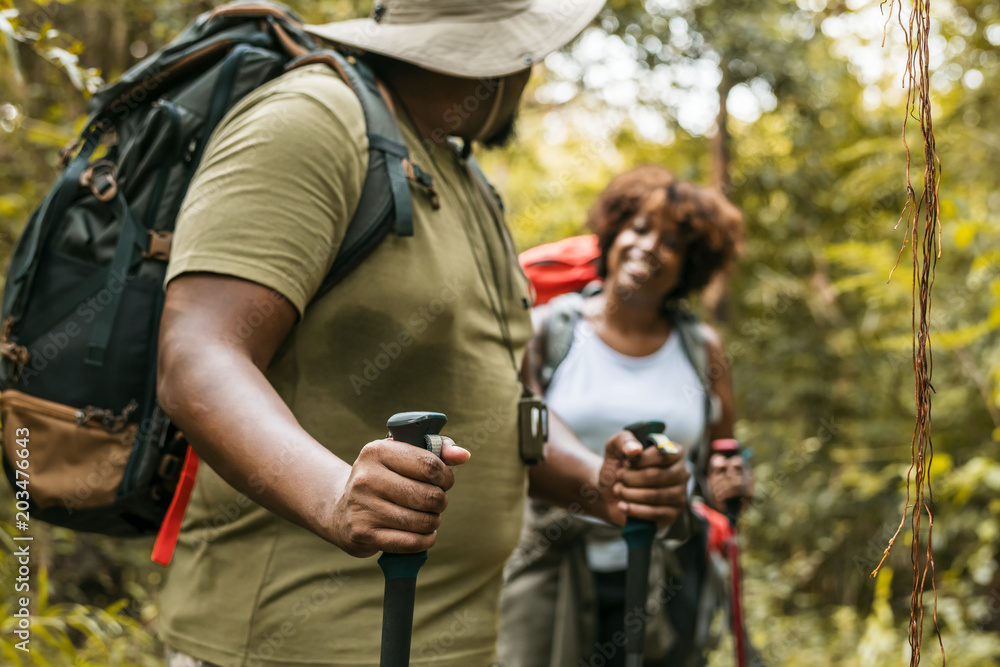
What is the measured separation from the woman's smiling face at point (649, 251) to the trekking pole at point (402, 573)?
2621mm

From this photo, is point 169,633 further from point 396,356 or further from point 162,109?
point 162,109

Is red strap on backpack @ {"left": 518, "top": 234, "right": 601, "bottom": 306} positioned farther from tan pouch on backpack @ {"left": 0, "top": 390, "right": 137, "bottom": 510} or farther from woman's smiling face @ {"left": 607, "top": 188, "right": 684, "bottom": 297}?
tan pouch on backpack @ {"left": 0, "top": 390, "right": 137, "bottom": 510}

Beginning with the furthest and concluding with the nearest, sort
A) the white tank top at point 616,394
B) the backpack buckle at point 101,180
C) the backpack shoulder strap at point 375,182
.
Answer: the white tank top at point 616,394 < the backpack buckle at point 101,180 < the backpack shoulder strap at point 375,182

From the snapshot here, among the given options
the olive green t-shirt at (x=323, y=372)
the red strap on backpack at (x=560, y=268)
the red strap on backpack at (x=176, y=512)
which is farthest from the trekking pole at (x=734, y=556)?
the red strap on backpack at (x=176, y=512)

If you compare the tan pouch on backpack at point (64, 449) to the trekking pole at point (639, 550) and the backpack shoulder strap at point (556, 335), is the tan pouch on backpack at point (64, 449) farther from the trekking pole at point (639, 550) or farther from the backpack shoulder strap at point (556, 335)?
the backpack shoulder strap at point (556, 335)

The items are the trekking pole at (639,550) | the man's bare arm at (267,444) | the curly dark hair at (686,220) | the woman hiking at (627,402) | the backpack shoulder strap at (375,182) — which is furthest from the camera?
the curly dark hair at (686,220)

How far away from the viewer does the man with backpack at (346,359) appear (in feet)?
3.62

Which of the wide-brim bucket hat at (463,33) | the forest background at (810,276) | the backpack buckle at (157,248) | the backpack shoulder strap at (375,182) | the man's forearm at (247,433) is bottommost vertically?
the forest background at (810,276)

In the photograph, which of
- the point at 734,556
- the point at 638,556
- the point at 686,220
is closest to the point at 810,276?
the point at 686,220

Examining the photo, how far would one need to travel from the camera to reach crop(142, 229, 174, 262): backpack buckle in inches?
57.5

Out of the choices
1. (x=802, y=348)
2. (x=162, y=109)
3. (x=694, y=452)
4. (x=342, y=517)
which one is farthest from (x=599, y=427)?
(x=802, y=348)

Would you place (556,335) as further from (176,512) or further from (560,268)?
(176,512)

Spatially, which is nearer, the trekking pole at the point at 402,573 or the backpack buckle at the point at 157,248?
the trekking pole at the point at 402,573

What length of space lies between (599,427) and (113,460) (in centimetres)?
203
